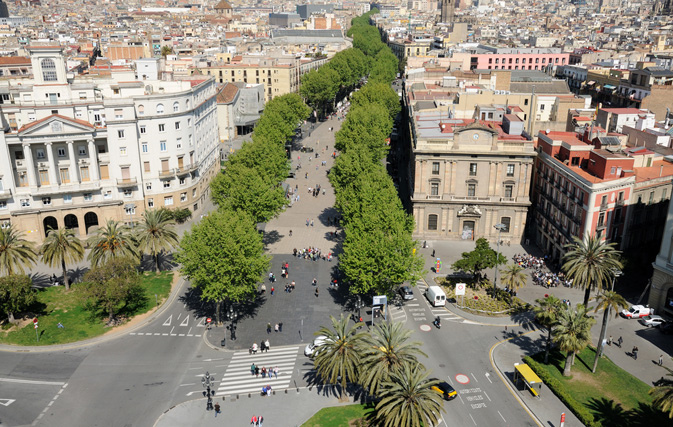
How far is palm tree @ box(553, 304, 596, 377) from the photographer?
52344 millimetres

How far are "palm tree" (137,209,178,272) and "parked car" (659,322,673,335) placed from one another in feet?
201

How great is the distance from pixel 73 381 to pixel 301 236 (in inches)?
1738

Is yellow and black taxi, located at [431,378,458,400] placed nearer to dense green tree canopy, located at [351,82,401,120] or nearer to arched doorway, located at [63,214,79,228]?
arched doorway, located at [63,214,79,228]

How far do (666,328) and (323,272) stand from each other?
4247 centimetres

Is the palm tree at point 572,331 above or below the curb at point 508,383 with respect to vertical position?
above

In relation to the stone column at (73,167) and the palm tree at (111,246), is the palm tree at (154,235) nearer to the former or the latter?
the palm tree at (111,246)

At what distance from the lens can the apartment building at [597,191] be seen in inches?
2894

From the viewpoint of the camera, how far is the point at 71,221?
89125 millimetres

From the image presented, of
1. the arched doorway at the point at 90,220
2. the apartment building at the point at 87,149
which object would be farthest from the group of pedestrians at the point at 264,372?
the arched doorway at the point at 90,220

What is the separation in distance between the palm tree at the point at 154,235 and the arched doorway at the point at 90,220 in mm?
17643

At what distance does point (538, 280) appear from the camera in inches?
2965

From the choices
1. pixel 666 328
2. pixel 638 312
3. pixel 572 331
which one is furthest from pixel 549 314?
pixel 666 328

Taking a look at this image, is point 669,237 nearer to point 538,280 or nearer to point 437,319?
point 538,280

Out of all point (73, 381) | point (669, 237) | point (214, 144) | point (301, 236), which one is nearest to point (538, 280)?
point (669, 237)
